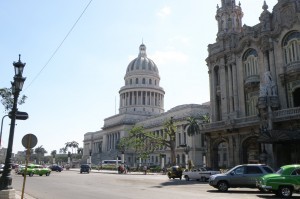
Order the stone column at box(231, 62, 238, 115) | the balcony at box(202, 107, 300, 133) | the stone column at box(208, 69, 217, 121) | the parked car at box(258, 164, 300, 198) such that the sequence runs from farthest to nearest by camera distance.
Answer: the stone column at box(208, 69, 217, 121), the stone column at box(231, 62, 238, 115), the balcony at box(202, 107, 300, 133), the parked car at box(258, 164, 300, 198)

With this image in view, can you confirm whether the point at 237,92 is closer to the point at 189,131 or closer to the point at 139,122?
the point at 189,131

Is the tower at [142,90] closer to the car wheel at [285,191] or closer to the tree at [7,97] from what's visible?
Result: the tree at [7,97]

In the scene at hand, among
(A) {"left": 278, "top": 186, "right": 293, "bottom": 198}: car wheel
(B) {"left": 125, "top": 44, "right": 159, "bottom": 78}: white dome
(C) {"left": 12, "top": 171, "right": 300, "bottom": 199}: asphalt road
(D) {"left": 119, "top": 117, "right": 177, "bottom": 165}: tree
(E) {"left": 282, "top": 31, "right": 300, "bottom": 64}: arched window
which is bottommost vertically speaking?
(C) {"left": 12, "top": 171, "right": 300, "bottom": 199}: asphalt road

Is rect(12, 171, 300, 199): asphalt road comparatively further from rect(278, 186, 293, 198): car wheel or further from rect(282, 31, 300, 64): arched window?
rect(282, 31, 300, 64): arched window

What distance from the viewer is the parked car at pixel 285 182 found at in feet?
53.3

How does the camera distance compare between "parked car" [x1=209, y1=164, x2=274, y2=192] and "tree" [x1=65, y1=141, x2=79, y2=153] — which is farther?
"tree" [x1=65, y1=141, x2=79, y2=153]

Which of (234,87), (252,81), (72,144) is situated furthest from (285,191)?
(72,144)

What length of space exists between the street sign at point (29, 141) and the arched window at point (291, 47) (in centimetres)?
3103

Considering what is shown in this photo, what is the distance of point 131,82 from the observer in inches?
5157

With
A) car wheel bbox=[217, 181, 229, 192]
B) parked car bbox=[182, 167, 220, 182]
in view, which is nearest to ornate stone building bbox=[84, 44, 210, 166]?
parked car bbox=[182, 167, 220, 182]

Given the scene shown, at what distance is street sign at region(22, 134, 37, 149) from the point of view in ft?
40.4

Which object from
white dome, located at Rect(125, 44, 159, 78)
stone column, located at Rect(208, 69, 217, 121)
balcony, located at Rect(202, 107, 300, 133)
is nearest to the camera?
balcony, located at Rect(202, 107, 300, 133)

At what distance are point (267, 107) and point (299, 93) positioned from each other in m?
4.10

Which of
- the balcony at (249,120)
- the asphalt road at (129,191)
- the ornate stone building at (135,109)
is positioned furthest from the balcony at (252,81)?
the ornate stone building at (135,109)
